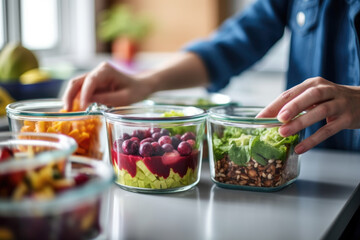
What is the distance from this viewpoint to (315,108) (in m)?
0.81

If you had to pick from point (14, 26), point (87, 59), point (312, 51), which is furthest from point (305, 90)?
point (87, 59)

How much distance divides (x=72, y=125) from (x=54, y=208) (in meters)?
0.41

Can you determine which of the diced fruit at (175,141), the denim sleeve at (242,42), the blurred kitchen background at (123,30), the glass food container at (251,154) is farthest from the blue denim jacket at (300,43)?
the blurred kitchen background at (123,30)

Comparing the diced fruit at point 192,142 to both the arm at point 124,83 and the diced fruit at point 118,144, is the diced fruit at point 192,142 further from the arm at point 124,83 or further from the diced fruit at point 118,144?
the arm at point 124,83

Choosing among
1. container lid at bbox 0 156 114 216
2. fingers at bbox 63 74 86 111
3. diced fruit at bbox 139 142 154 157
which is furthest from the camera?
fingers at bbox 63 74 86 111

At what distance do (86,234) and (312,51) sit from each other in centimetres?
105

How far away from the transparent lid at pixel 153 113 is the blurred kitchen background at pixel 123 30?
205 cm

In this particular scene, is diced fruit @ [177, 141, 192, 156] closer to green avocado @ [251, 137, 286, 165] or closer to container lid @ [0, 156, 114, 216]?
green avocado @ [251, 137, 286, 165]

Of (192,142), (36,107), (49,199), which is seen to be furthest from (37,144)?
(36,107)

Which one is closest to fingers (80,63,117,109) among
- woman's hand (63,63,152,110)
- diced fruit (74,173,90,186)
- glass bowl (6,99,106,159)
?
woman's hand (63,63,152,110)

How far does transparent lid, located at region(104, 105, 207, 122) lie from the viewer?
0.77 metres

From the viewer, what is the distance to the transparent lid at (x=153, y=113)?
30.3 inches

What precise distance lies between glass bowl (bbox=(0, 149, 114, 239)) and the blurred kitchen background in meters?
2.49

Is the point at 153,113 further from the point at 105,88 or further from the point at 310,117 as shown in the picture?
the point at 310,117
